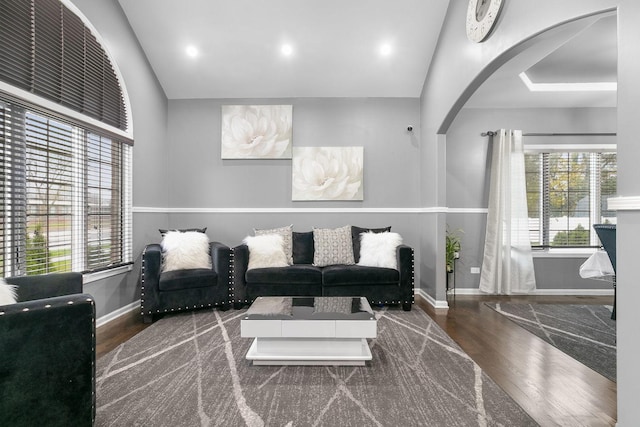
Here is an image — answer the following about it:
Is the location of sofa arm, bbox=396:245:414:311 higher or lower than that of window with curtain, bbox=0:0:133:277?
lower

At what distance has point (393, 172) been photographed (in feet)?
15.4

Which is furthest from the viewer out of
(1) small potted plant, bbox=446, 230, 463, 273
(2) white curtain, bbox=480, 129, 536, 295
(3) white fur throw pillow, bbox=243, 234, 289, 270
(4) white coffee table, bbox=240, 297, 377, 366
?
(2) white curtain, bbox=480, 129, 536, 295

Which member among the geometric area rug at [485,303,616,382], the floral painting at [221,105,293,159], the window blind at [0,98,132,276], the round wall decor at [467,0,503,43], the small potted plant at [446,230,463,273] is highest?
the round wall decor at [467,0,503,43]

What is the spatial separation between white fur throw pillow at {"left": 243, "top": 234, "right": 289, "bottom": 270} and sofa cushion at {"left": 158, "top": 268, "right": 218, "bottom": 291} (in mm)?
430

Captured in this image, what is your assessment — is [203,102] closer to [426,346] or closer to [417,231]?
[417,231]

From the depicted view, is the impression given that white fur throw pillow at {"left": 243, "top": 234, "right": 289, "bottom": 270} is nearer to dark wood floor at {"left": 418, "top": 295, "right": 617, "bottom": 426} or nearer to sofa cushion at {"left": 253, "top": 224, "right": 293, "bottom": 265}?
sofa cushion at {"left": 253, "top": 224, "right": 293, "bottom": 265}

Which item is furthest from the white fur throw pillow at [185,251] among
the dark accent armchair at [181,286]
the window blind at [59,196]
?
the window blind at [59,196]

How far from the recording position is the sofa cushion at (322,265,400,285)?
3738 millimetres

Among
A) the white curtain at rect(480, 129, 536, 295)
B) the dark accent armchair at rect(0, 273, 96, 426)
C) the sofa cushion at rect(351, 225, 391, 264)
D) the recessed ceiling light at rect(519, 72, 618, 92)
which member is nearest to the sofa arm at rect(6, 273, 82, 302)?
the dark accent armchair at rect(0, 273, 96, 426)

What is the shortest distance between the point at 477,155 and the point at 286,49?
2.90 m

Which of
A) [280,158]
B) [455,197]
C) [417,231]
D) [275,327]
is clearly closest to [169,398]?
[275,327]

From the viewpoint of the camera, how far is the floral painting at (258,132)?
466 centimetres

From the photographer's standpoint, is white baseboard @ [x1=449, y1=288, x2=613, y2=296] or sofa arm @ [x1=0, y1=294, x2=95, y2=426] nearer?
sofa arm @ [x1=0, y1=294, x2=95, y2=426]

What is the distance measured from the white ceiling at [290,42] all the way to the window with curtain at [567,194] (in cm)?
212
